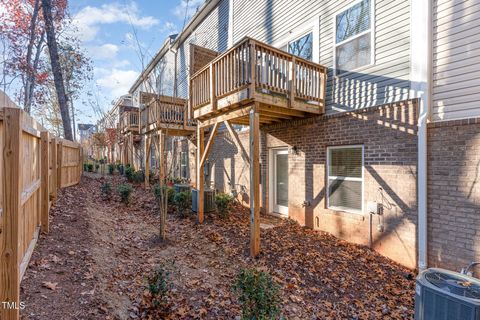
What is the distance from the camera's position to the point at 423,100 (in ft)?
16.2

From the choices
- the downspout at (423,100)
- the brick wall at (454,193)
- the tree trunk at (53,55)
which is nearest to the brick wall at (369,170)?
the downspout at (423,100)

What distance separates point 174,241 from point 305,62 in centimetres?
542

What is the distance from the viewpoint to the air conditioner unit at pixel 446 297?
2557 mm

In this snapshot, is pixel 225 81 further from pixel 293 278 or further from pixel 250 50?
pixel 293 278

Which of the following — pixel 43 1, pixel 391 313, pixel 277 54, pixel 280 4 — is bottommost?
pixel 391 313

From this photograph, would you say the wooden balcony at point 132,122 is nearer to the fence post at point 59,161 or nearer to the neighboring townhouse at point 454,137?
the fence post at point 59,161

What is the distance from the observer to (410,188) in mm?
5180

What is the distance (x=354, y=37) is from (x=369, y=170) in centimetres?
330

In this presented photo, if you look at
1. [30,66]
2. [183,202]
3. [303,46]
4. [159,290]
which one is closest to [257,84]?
[303,46]

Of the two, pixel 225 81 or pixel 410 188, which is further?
pixel 225 81

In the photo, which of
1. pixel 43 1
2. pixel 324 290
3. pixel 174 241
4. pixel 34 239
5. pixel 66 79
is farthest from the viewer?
pixel 66 79

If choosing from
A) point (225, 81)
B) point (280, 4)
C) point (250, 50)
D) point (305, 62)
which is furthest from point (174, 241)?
point (280, 4)

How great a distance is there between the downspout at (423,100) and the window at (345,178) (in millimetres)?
1342

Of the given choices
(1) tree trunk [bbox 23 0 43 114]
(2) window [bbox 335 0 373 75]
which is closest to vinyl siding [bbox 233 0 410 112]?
(2) window [bbox 335 0 373 75]
